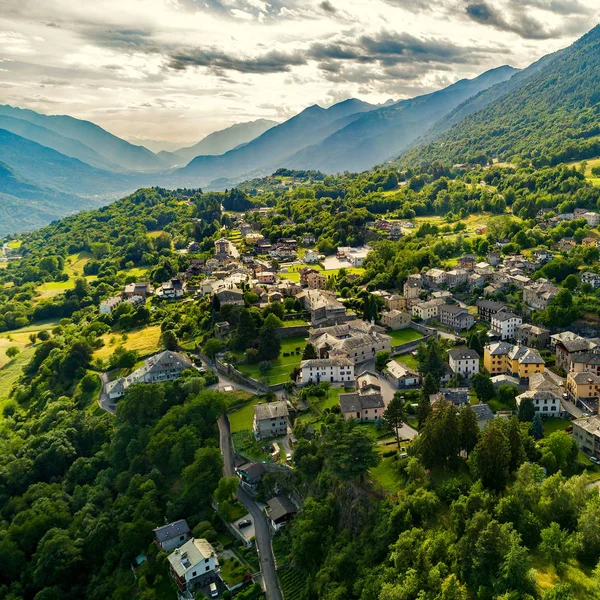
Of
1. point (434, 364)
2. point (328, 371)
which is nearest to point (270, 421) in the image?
point (328, 371)

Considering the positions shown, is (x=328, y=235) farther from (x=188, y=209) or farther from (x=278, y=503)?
(x=278, y=503)

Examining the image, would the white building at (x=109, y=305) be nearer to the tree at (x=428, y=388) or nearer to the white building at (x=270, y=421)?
the white building at (x=270, y=421)

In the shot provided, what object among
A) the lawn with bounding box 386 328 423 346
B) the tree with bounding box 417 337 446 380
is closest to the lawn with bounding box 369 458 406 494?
the tree with bounding box 417 337 446 380


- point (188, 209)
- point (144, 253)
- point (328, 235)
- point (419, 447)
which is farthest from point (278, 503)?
point (188, 209)

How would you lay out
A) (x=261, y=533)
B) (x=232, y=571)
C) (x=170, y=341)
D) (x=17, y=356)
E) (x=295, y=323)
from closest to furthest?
(x=232, y=571) < (x=261, y=533) < (x=170, y=341) < (x=295, y=323) < (x=17, y=356)

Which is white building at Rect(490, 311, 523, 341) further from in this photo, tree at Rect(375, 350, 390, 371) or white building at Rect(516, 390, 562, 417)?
white building at Rect(516, 390, 562, 417)

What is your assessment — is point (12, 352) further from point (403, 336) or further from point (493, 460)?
point (493, 460)
